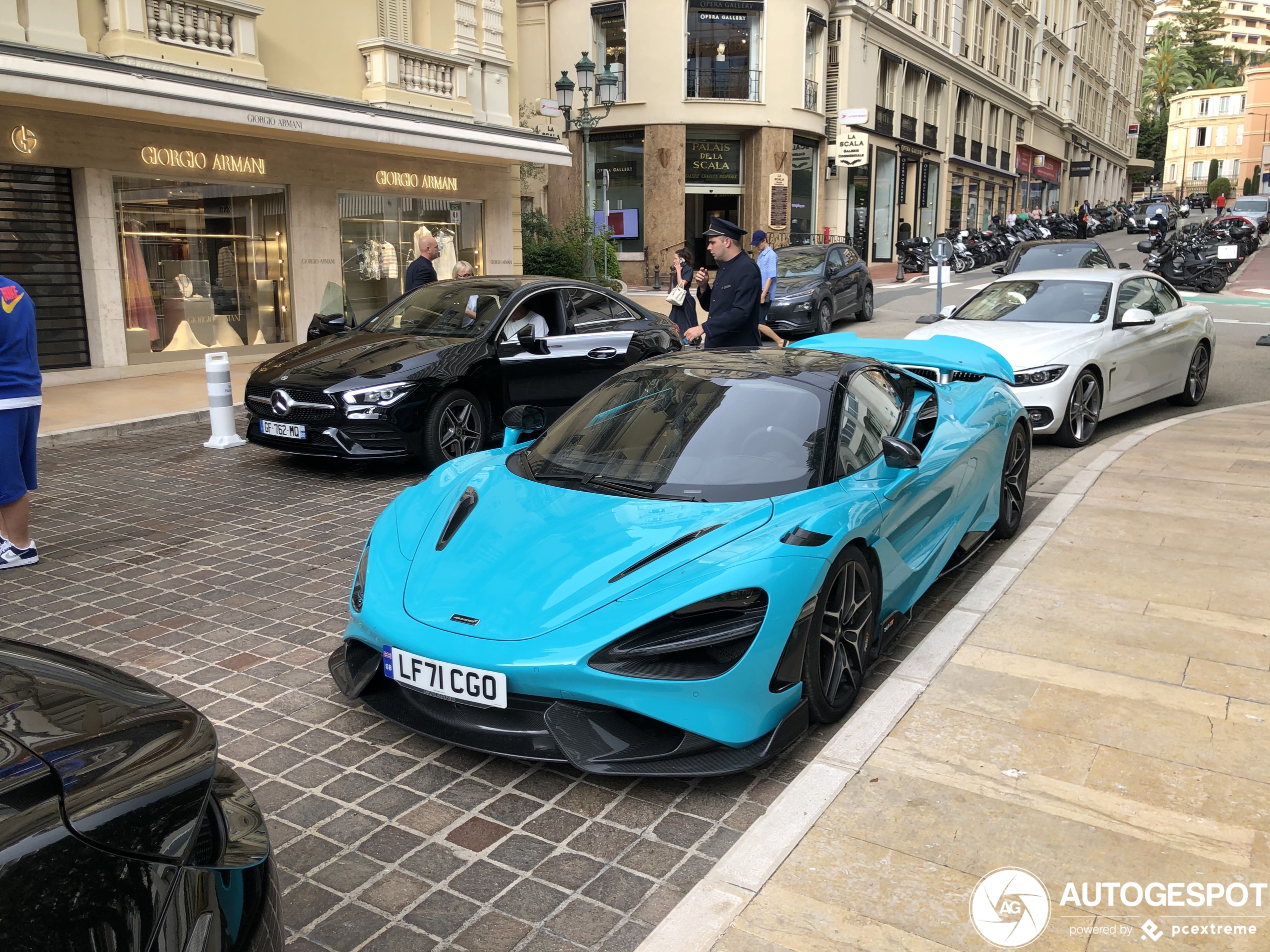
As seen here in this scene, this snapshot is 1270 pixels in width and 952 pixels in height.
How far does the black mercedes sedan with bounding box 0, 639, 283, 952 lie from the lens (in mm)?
1578

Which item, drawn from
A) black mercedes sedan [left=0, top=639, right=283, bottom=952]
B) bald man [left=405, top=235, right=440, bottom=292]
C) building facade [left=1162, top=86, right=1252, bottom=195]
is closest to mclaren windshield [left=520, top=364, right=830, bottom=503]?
black mercedes sedan [left=0, top=639, right=283, bottom=952]

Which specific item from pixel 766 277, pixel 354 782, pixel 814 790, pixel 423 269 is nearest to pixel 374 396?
pixel 423 269

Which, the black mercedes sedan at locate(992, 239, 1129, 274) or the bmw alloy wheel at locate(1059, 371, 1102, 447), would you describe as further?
the black mercedes sedan at locate(992, 239, 1129, 274)

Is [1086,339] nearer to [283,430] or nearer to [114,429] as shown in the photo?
[283,430]

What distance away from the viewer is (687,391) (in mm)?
4809

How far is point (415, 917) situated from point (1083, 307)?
29.6ft

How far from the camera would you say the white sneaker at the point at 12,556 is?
6.04 meters

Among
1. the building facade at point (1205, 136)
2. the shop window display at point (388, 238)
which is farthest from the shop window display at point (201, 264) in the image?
the building facade at point (1205, 136)

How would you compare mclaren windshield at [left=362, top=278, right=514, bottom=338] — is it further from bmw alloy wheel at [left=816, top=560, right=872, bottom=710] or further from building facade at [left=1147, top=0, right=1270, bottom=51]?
building facade at [left=1147, top=0, right=1270, bottom=51]

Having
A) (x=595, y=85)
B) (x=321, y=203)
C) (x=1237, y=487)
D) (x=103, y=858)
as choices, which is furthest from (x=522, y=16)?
(x=103, y=858)

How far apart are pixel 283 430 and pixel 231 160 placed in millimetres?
8769

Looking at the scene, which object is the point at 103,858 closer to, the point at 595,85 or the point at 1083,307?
the point at 1083,307

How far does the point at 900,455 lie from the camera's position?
439 centimetres

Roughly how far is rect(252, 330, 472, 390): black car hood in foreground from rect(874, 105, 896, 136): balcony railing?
32.2 meters
